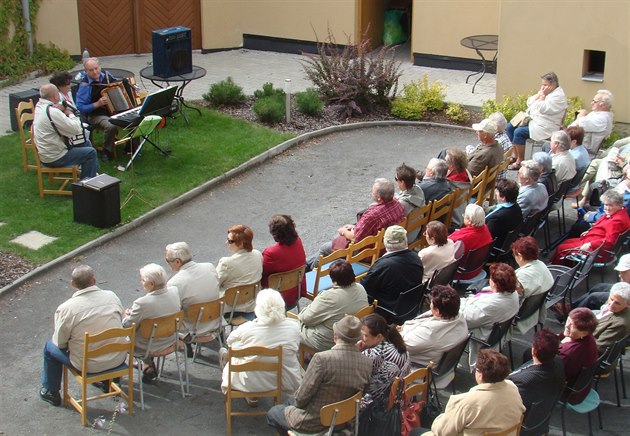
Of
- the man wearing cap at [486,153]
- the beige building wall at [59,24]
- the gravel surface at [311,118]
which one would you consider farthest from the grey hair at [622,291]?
the beige building wall at [59,24]

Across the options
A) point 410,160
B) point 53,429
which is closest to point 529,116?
point 410,160

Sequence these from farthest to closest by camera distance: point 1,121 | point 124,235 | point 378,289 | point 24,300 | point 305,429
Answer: point 1,121, point 124,235, point 24,300, point 378,289, point 305,429

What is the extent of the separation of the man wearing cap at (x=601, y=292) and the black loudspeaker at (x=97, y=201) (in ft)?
18.4

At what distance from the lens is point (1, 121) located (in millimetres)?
15188

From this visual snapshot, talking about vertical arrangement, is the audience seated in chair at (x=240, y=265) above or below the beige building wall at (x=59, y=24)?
below

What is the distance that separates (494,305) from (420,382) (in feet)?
3.55

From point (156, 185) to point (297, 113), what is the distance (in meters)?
4.01

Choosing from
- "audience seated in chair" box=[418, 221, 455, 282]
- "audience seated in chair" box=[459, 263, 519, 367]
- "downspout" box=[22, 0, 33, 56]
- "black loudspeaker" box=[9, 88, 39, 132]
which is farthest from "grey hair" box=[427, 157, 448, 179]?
"downspout" box=[22, 0, 33, 56]

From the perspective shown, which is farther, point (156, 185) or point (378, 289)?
point (156, 185)

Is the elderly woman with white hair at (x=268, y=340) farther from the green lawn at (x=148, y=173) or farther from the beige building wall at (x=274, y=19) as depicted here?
the beige building wall at (x=274, y=19)

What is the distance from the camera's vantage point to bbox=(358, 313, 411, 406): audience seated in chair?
6.77 m

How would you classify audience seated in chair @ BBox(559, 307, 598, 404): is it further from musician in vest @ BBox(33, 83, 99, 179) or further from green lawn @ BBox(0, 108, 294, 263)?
musician in vest @ BBox(33, 83, 99, 179)

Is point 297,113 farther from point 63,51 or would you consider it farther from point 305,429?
point 305,429

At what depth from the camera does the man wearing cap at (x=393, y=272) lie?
329 inches
